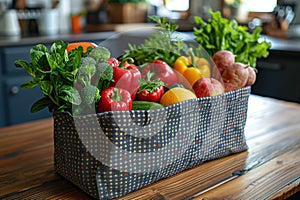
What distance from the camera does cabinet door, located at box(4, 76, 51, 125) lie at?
244 cm

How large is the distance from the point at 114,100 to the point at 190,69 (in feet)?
0.91

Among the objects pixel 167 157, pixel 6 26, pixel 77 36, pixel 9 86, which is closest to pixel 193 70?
pixel 167 157

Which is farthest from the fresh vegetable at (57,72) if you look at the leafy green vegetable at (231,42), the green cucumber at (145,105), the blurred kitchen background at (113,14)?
the blurred kitchen background at (113,14)

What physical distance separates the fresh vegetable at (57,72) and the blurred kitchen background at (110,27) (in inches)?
23.0

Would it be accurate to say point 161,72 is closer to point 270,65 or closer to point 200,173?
point 200,173

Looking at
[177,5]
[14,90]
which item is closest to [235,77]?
[14,90]

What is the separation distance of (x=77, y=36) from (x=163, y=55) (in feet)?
6.20

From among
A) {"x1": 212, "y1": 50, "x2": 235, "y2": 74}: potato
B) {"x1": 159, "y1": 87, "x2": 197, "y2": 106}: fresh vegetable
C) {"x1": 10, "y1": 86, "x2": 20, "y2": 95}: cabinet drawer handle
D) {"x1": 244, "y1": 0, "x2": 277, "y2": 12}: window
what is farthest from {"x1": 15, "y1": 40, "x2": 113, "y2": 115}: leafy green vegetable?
{"x1": 244, "y1": 0, "x2": 277, "y2": 12}: window

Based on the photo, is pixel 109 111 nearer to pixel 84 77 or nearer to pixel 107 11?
pixel 84 77

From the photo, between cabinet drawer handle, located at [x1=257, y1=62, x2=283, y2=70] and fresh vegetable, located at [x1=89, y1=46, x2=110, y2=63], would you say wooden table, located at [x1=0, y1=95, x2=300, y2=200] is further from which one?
cabinet drawer handle, located at [x1=257, y1=62, x2=283, y2=70]

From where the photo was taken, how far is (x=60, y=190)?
79cm

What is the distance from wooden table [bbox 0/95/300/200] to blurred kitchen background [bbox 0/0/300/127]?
1.67ft

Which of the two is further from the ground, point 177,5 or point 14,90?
point 177,5

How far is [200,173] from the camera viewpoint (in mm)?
871
